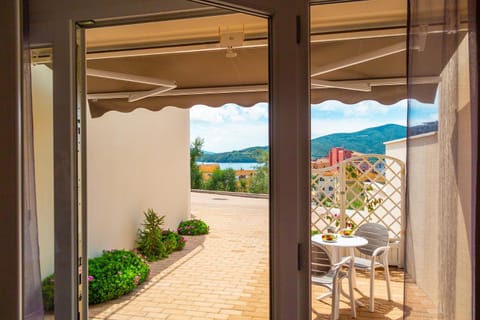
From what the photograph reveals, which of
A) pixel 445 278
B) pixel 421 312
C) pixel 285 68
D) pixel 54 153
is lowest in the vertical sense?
pixel 421 312

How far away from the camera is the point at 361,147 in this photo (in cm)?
127

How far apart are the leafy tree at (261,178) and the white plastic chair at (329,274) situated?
29 centimetres

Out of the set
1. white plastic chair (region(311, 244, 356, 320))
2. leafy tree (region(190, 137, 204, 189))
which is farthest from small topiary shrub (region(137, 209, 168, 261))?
white plastic chair (region(311, 244, 356, 320))

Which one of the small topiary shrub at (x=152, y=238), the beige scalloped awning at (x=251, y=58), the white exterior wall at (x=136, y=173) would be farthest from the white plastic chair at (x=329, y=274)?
the small topiary shrub at (x=152, y=238)

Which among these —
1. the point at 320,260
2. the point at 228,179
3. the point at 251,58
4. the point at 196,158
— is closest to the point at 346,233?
the point at 320,260

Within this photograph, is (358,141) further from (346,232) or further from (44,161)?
(44,161)

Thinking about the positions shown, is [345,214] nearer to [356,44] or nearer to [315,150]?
[315,150]

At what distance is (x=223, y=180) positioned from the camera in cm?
149

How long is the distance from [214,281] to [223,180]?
1.95m

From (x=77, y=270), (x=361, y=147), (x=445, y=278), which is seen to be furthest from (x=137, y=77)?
(x=445, y=278)

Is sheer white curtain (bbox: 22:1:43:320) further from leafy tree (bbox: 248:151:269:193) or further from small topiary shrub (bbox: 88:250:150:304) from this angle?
small topiary shrub (bbox: 88:250:150:304)

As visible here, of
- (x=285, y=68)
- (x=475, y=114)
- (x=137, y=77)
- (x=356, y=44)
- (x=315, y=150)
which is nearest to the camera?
(x=475, y=114)

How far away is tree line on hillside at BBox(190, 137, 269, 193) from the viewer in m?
1.22

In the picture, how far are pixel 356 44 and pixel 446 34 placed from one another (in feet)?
1.59
